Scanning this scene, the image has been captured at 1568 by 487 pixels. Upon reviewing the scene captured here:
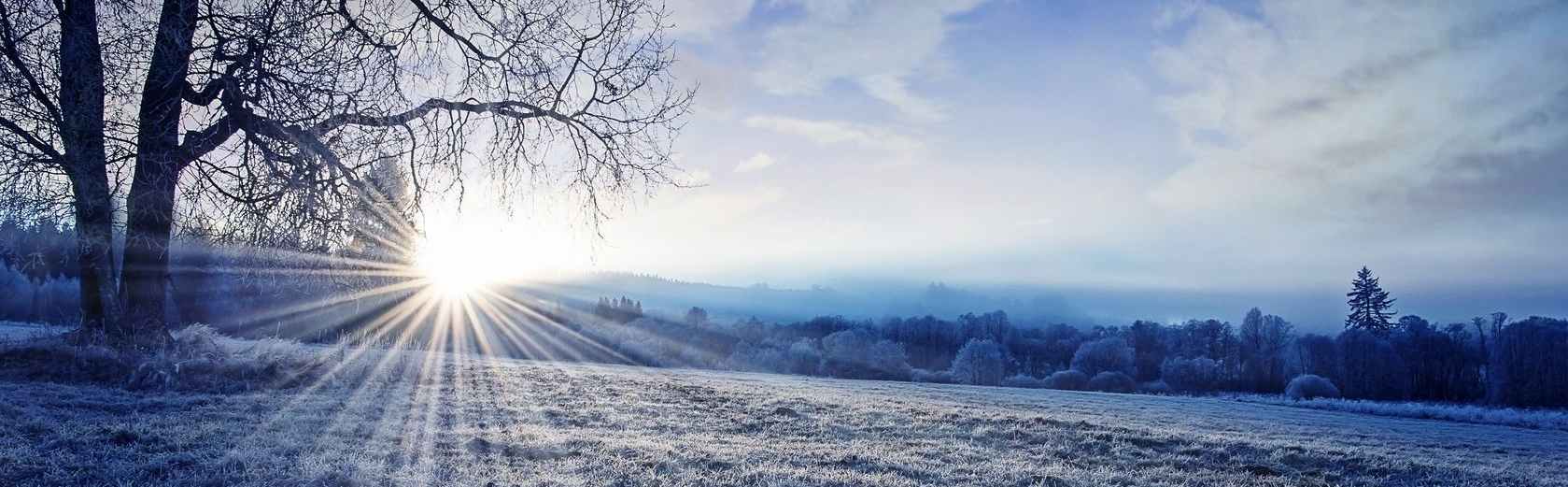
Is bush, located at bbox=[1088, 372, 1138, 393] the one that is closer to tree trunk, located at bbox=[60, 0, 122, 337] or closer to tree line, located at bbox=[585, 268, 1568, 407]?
tree line, located at bbox=[585, 268, 1568, 407]

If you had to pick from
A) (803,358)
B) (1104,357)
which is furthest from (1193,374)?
(803,358)

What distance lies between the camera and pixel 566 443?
8.16m

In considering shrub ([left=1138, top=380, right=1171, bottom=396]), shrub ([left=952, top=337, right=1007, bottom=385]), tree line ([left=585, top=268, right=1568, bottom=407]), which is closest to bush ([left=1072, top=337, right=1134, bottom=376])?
tree line ([left=585, top=268, right=1568, bottom=407])

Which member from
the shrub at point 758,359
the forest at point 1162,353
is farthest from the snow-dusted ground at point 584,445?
the shrub at point 758,359

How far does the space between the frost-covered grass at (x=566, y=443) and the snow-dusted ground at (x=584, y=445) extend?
0.11 feet

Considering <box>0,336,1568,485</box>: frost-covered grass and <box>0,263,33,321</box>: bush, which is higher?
<box>0,336,1568,485</box>: frost-covered grass

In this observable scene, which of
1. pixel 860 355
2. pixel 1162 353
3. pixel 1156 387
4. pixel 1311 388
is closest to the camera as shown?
pixel 1311 388

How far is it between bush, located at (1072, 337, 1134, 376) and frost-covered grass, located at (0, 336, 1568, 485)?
78.1 metres

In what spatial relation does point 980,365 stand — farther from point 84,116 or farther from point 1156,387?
point 84,116

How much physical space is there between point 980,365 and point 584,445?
255 ft

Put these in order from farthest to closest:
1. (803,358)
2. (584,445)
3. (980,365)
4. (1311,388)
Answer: (803,358) < (980,365) < (1311,388) < (584,445)

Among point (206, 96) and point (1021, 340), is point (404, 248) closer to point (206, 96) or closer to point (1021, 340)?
point (206, 96)

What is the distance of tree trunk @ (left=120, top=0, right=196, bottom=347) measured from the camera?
8.49m

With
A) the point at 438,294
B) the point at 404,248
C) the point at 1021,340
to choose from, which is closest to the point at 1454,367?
the point at 1021,340
